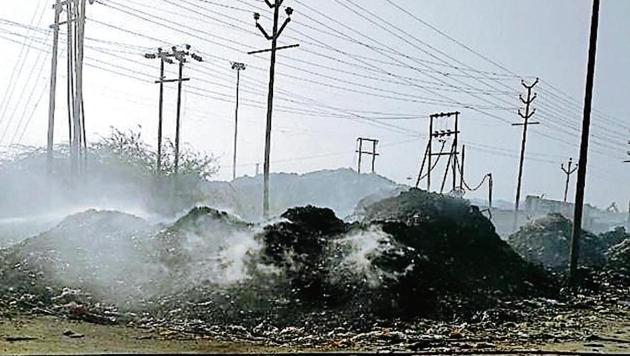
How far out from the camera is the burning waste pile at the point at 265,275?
A: 19.1 m

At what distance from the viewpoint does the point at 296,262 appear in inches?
865

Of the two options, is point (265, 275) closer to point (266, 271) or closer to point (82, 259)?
point (266, 271)

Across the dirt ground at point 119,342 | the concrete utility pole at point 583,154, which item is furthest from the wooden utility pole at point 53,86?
the concrete utility pole at point 583,154

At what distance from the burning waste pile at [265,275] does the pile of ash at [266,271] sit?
0.05 m

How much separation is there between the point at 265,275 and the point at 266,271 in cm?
18

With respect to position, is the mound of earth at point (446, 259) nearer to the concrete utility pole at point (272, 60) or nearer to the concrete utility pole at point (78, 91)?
the concrete utility pole at point (272, 60)

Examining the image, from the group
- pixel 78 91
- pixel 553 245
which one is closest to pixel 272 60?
pixel 78 91

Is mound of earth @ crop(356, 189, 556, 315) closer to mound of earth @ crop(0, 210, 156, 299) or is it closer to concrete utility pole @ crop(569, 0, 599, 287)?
concrete utility pole @ crop(569, 0, 599, 287)

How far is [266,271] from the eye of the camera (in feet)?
69.6

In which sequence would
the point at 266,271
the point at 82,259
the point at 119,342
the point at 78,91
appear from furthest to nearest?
the point at 78,91
the point at 82,259
the point at 266,271
the point at 119,342

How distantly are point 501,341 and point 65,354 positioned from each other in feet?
27.4

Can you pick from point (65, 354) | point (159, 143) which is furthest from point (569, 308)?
point (159, 143)

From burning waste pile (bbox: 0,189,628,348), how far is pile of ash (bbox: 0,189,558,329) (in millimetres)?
47

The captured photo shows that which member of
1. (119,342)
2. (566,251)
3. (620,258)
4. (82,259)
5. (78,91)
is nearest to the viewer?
(119,342)
